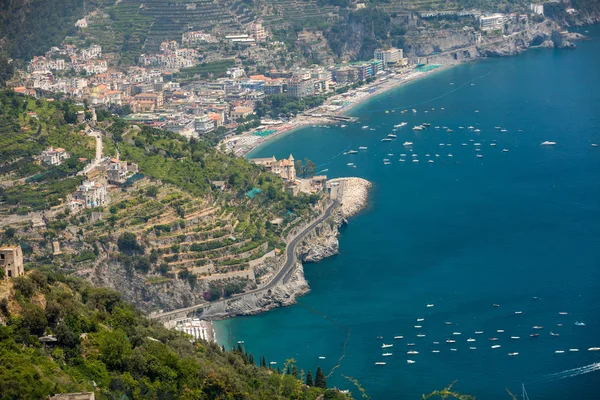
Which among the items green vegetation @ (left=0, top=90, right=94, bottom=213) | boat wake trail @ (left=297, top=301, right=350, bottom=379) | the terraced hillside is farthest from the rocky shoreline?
green vegetation @ (left=0, top=90, right=94, bottom=213)

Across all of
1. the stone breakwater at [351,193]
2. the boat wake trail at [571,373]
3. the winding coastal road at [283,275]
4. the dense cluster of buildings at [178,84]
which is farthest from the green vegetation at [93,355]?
the dense cluster of buildings at [178,84]

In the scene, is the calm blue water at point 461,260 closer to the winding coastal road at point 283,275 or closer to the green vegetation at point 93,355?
the winding coastal road at point 283,275

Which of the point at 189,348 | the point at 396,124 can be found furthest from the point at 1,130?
the point at 396,124

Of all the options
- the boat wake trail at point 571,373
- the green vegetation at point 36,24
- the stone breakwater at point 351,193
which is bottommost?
the boat wake trail at point 571,373

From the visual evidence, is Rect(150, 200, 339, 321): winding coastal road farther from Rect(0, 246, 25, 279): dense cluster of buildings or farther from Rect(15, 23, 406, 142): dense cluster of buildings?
Rect(15, 23, 406, 142): dense cluster of buildings

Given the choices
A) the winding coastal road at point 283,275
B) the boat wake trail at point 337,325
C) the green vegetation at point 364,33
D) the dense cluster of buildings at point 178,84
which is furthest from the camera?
the green vegetation at point 364,33

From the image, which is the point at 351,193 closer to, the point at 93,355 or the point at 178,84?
the point at 178,84

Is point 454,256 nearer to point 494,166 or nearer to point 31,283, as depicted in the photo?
point 494,166
